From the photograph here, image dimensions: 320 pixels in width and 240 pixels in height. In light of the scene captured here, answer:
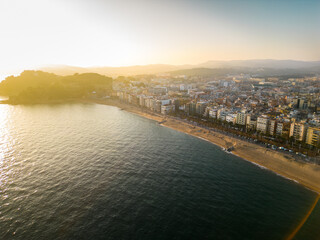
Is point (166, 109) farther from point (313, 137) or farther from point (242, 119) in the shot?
point (313, 137)

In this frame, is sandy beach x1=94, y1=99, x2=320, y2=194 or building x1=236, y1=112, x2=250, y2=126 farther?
building x1=236, y1=112, x2=250, y2=126

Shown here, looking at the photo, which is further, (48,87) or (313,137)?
(48,87)

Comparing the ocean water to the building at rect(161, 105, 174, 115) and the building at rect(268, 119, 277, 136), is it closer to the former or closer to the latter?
the building at rect(268, 119, 277, 136)

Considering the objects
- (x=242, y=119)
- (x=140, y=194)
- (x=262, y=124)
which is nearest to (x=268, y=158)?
(x=262, y=124)

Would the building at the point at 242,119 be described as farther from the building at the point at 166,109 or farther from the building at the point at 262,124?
the building at the point at 166,109

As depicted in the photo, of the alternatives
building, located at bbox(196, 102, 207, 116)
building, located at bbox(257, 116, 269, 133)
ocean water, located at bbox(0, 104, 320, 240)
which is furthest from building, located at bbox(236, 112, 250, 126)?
ocean water, located at bbox(0, 104, 320, 240)
